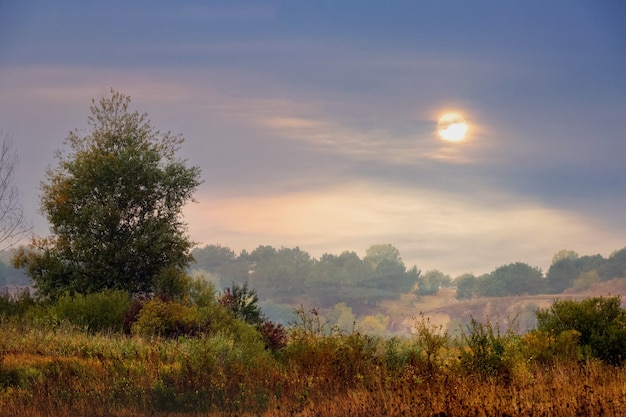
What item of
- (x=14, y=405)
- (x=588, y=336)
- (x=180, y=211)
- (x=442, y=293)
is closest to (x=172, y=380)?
(x=14, y=405)

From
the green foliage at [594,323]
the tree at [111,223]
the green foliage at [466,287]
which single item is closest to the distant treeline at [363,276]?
the green foliage at [466,287]

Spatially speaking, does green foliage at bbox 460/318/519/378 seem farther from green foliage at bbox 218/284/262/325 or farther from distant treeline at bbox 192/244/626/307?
distant treeline at bbox 192/244/626/307

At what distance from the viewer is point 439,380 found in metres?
12.0

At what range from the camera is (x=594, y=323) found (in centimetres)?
1767

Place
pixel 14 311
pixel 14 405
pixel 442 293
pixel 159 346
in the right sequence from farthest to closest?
1. pixel 442 293
2. pixel 14 311
3. pixel 159 346
4. pixel 14 405

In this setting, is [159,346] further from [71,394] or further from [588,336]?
[588,336]

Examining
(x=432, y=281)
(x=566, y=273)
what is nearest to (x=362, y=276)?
(x=432, y=281)

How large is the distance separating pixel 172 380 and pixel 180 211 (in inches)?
740

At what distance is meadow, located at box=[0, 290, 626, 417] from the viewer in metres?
10.5

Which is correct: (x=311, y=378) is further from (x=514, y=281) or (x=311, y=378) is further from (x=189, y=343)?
(x=514, y=281)

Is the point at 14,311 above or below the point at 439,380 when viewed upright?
above

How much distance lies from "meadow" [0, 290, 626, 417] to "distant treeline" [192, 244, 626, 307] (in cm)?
10347

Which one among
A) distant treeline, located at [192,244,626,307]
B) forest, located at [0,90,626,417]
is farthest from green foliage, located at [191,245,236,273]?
forest, located at [0,90,626,417]

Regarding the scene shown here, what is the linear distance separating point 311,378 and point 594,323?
8.77 m
